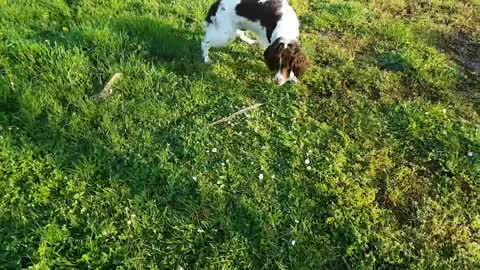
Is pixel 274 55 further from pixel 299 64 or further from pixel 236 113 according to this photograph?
pixel 236 113

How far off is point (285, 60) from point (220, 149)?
3.70ft

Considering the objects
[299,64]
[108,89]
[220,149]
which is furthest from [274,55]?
[108,89]

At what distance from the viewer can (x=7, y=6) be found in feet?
17.3

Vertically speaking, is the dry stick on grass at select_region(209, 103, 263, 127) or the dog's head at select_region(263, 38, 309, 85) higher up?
the dog's head at select_region(263, 38, 309, 85)

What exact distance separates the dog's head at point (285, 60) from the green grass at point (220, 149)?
0.26 m

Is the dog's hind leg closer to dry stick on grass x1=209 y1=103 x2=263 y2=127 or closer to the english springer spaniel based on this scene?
the english springer spaniel

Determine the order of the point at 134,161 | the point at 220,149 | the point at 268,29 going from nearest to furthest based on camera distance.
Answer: the point at 134,161 < the point at 220,149 < the point at 268,29

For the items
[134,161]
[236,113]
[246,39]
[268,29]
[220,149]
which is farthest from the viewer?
[246,39]

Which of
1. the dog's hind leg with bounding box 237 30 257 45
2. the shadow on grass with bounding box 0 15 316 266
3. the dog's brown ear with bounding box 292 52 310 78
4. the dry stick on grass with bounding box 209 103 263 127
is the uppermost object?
the dog's brown ear with bounding box 292 52 310 78

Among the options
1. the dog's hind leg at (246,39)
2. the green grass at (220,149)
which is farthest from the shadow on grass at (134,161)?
the dog's hind leg at (246,39)

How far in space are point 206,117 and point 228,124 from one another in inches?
8.9

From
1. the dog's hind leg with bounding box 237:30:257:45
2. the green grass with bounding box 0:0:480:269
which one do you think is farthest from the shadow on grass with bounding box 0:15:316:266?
the dog's hind leg with bounding box 237:30:257:45

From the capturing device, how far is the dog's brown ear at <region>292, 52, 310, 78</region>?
4.34 m

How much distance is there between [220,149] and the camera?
3916 millimetres
